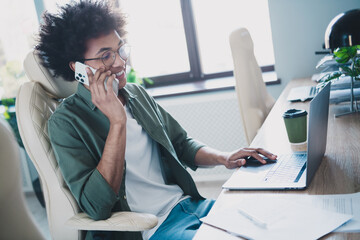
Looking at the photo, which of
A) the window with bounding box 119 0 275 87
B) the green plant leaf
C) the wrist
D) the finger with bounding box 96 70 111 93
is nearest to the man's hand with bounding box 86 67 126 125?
the finger with bounding box 96 70 111 93

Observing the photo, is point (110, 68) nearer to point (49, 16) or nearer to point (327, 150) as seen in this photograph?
point (49, 16)

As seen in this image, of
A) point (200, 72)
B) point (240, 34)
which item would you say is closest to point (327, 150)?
point (240, 34)

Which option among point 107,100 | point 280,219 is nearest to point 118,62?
point 107,100

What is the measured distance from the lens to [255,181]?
113cm

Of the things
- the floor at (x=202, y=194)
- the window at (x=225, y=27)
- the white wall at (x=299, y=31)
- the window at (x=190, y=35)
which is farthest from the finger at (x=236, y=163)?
the window at (x=190, y=35)

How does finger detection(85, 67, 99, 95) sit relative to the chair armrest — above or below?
above

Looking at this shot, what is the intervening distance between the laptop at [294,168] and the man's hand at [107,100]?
41 cm

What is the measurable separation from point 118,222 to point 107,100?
0.39 metres

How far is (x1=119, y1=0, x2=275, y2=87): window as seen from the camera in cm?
308

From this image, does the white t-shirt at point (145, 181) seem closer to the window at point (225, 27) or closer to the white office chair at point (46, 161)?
the white office chair at point (46, 161)

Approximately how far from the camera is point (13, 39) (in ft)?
11.8

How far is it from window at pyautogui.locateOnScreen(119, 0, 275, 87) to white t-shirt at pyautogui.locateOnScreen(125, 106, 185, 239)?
1.81 m

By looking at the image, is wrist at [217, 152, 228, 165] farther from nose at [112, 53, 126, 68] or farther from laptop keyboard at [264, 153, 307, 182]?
nose at [112, 53, 126, 68]

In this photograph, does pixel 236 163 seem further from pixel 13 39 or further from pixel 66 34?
pixel 13 39
